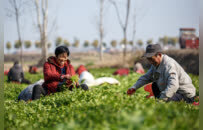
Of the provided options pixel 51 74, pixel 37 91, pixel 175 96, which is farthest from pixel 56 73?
pixel 175 96

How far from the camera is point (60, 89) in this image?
19.4 feet

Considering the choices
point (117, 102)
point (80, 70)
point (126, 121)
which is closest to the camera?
point (126, 121)

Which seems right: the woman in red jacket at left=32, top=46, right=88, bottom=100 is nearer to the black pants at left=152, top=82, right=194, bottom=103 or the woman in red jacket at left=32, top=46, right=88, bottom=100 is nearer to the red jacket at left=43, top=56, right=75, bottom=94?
the red jacket at left=43, top=56, right=75, bottom=94

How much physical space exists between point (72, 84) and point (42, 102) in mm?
815

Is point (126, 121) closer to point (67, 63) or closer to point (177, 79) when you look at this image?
point (177, 79)

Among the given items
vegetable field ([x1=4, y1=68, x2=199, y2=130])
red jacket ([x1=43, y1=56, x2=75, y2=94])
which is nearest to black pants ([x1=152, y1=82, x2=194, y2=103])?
vegetable field ([x1=4, y1=68, x2=199, y2=130])

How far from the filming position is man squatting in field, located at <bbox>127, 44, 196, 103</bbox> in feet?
15.6

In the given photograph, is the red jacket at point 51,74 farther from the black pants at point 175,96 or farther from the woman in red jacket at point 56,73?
the black pants at point 175,96

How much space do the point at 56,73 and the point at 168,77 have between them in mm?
2504

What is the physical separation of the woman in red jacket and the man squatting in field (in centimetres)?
155

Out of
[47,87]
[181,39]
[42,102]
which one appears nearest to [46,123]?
[42,102]

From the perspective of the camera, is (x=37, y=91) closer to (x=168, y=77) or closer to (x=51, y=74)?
(x=51, y=74)

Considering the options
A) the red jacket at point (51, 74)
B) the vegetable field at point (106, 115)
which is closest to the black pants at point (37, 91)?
the red jacket at point (51, 74)

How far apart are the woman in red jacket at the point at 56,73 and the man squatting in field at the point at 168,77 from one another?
61.1 inches
